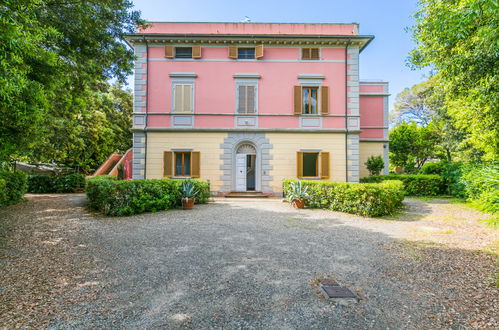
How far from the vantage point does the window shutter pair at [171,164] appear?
12.6 meters

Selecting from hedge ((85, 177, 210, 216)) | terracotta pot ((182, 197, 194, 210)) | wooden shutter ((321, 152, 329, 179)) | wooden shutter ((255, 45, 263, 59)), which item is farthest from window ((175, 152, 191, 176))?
wooden shutter ((321, 152, 329, 179))

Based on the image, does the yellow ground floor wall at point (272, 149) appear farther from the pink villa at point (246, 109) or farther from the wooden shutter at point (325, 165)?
the wooden shutter at point (325, 165)

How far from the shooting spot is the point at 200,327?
2244 millimetres

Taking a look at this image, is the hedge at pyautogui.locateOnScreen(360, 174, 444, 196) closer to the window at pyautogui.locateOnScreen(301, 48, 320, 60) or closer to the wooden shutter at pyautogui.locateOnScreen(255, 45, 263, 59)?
the window at pyautogui.locateOnScreen(301, 48, 320, 60)

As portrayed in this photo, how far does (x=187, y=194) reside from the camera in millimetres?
8570

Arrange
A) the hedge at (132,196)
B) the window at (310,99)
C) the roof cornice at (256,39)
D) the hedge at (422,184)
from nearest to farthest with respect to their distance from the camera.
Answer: the hedge at (132,196) < the hedge at (422,184) < the roof cornice at (256,39) < the window at (310,99)

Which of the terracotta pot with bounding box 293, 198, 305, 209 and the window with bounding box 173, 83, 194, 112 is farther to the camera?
the window with bounding box 173, 83, 194, 112

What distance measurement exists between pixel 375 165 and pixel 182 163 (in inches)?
425

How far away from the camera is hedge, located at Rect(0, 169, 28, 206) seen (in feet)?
27.3

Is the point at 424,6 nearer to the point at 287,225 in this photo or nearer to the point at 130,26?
the point at 287,225

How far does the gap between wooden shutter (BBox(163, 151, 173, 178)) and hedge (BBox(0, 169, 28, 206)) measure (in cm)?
546

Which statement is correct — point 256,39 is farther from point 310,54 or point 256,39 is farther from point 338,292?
point 338,292

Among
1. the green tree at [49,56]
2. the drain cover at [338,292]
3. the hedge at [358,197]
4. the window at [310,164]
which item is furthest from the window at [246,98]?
the drain cover at [338,292]

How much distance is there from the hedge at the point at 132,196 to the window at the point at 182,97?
5.69 m
